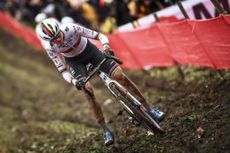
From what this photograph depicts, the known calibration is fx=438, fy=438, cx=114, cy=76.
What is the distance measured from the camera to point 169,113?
33.4ft

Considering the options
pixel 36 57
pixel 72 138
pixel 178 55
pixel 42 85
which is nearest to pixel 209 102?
pixel 178 55

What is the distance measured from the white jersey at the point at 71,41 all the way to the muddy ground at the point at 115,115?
2101 mm

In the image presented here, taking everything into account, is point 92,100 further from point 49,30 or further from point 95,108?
point 49,30

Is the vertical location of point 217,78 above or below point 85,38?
below

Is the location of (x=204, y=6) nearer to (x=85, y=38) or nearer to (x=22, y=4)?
(x=85, y=38)

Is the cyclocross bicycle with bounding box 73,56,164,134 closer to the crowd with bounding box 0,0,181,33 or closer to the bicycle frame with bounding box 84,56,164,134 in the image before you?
the bicycle frame with bounding box 84,56,164,134

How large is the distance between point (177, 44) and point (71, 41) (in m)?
3.98

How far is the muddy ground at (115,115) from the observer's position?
8242 millimetres

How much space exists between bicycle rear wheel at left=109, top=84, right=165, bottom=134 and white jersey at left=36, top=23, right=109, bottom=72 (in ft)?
3.75

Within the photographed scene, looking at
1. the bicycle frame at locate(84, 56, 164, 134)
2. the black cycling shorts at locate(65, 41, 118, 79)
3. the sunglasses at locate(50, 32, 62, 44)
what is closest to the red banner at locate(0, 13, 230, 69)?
the black cycling shorts at locate(65, 41, 118, 79)

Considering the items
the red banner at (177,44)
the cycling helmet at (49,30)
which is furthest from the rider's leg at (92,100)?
the red banner at (177,44)

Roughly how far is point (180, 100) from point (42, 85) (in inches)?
434

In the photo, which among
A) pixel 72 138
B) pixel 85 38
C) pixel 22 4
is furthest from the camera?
pixel 22 4

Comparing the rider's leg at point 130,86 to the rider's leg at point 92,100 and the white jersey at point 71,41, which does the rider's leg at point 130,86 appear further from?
the white jersey at point 71,41
